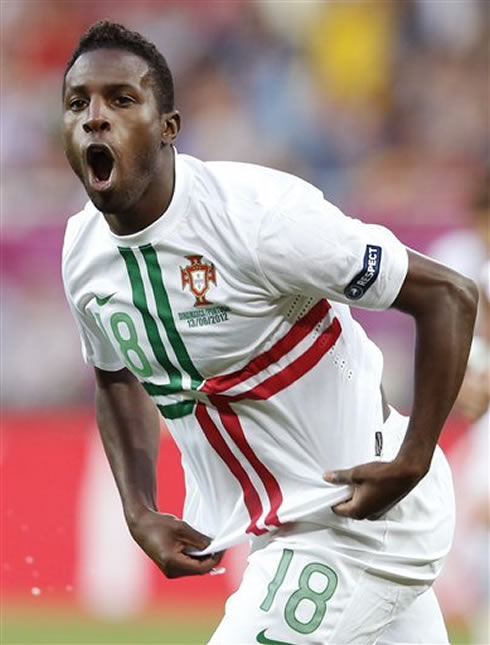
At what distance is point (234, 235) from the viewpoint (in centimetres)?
380

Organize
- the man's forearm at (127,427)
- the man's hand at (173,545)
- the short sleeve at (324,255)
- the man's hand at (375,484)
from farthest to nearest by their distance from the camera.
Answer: the man's forearm at (127,427) < the man's hand at (173,545) < the man's hand at (375,484) < the short sleeve at (324,255)

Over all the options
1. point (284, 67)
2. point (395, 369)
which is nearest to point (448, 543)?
point (395, 369)

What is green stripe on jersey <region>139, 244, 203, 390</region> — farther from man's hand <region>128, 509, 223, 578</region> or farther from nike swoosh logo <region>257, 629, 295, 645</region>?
nike swoosh logo <region>257, 629, 295, 645</region>

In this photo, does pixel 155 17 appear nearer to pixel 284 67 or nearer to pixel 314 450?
pixel 284 67

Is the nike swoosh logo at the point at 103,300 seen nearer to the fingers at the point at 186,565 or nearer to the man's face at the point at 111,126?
the man's face at the point at 111,126

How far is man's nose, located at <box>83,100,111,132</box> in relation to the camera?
376 cm

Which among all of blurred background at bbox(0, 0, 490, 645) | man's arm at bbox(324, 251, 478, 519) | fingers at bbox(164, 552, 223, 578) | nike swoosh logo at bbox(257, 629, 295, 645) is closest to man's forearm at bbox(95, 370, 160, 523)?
fingers at bbox(164, 552, 223, 578)

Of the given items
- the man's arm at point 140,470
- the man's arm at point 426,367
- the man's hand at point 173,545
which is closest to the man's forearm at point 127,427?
the man's arm at point 140,470

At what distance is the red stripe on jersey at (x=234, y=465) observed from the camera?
13.3 ft

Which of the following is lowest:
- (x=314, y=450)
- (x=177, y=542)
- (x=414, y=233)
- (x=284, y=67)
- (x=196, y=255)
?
(x=177, y=542)

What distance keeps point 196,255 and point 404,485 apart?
0.76 meters

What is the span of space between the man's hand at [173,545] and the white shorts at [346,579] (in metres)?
0.15

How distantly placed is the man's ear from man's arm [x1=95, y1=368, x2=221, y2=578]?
2.82ft

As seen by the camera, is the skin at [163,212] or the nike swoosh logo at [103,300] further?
the nike swoosh logo at [103,300]
